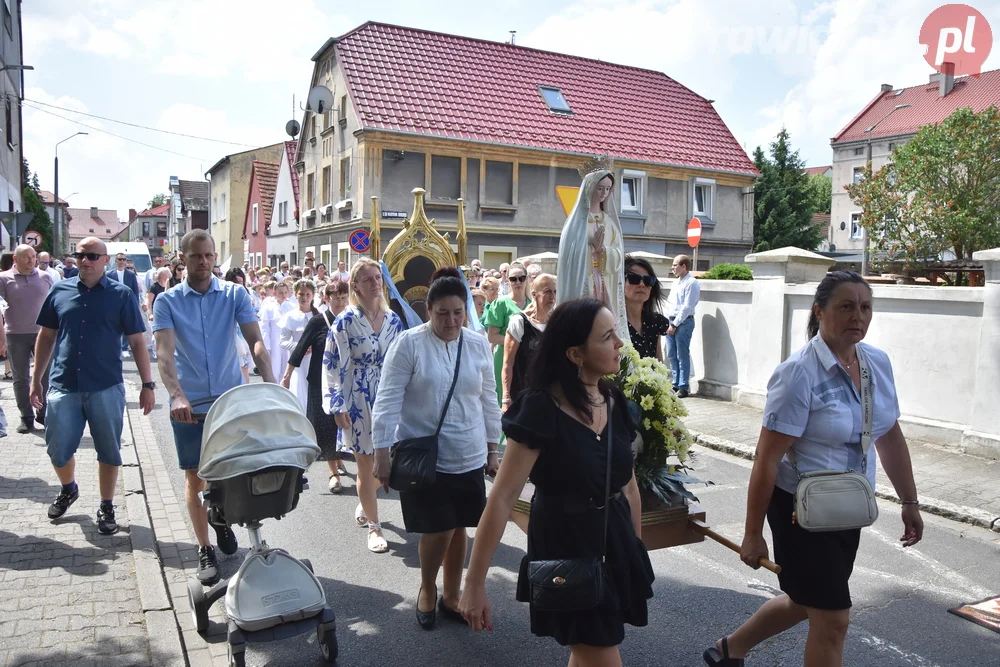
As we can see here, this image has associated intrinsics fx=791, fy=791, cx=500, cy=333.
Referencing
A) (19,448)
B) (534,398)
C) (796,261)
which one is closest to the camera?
(534,398)

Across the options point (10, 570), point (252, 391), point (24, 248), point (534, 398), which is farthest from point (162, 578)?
point (24, 248)

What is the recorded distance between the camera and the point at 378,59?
2573cm

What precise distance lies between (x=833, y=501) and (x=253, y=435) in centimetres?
253

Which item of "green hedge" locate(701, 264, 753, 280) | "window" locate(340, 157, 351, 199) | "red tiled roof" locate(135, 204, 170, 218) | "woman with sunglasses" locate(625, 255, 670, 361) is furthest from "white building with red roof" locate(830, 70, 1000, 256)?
"red tiled roof" locate(135, 204, 170, 218)

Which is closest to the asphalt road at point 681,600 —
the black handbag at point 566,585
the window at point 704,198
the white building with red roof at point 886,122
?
the black handbag at point 566,585

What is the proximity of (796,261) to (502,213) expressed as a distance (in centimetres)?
1507

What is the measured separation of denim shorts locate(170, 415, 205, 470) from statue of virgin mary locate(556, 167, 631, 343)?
8.31ft

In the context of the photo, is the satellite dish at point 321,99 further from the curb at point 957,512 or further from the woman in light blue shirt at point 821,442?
the woman in light blue shirt at point 821,442

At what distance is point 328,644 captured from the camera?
3.85 m

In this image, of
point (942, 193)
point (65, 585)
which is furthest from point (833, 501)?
point (942, 193)

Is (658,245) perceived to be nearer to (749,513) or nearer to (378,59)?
(378,59)

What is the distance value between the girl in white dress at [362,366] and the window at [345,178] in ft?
66.5

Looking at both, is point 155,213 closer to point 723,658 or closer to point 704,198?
point 704,198

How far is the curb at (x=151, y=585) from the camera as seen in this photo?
12.9ft
